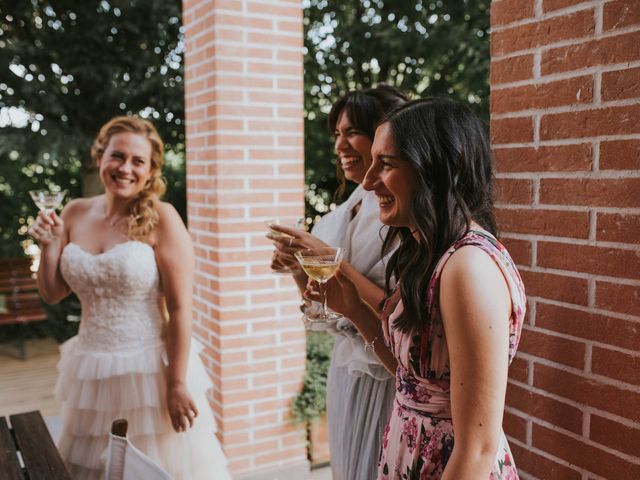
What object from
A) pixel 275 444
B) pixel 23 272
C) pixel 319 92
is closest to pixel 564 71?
pixel 275 444

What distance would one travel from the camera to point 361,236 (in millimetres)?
2256

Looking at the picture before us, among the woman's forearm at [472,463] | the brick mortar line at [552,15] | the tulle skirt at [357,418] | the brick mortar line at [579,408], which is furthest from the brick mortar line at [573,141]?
the tulle skirt at [357,418]

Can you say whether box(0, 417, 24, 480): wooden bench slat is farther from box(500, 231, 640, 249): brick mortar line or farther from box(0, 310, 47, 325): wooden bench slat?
box(0, 310, 47, 325): wooden bench slat

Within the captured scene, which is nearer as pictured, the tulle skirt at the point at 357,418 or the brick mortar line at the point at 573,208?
the brick mortar line at the point at 573,208

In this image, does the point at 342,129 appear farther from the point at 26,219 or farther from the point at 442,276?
the point at 26,219

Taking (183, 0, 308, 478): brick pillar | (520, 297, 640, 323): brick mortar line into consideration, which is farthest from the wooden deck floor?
(520, 297, 640, 323): brick mortar line

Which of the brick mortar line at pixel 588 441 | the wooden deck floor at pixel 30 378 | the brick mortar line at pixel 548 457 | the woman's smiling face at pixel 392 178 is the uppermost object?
the woman's smiling face at pixel 392 178

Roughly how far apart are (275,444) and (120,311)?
1.48 m

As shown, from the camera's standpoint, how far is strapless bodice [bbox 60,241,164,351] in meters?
2.63

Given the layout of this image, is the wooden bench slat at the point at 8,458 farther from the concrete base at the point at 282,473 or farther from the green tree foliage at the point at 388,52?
the green tree foliage at the point at 388,52

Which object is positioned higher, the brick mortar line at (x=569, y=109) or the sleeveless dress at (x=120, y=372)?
the brick mortar line at (x=569, y=109)

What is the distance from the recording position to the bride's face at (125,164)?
9.02 feet

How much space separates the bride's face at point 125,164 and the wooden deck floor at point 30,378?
292 centimetres

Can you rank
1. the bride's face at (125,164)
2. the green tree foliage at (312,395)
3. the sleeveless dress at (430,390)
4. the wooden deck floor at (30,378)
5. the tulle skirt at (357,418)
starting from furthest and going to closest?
the wooden deck floor at (30,378) → the green tree foliage at (312,395) → the bride's face at (125,164) → the tulle skirt at (357,418) → the sleeveless dress at (430,390)
